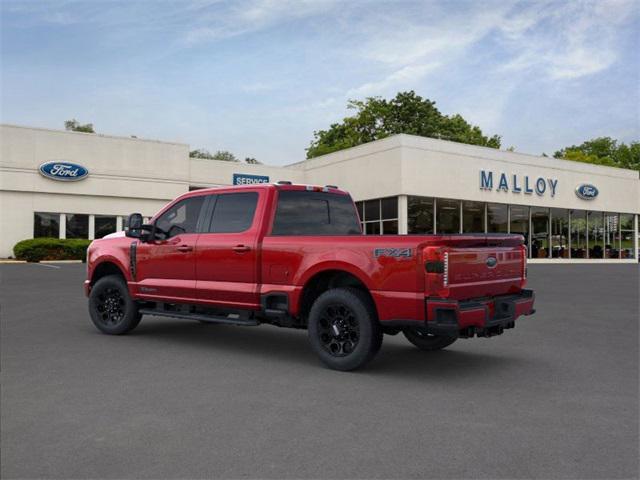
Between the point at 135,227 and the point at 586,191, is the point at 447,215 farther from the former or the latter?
the point at 135,227

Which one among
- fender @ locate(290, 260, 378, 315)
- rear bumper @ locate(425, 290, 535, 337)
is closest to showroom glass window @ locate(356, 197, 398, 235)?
fender @ locate(290, 260, 378, 315)

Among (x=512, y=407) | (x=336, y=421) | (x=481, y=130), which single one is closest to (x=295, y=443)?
(x=336, y=421)

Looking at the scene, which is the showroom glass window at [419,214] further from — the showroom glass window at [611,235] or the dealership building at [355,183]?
the showroom glass window at [611,235]

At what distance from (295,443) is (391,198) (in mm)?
30000

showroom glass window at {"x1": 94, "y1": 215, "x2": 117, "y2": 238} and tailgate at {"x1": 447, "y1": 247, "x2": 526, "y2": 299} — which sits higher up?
showroom glass window at {"x1": 94, "y1": 215, "x2": 117, "y2": 238}

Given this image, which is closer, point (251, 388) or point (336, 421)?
point (336, 421)

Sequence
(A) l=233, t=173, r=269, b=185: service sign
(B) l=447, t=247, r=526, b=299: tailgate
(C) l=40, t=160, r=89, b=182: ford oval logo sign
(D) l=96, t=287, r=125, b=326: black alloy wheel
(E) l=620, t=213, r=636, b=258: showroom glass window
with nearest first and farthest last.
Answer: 1. (B) l=447, t=247, r=526, b=299: tailgate
2. (D) l=96, t=287, r=125, b=326: black alloy wheel
3. (C) l=40, t=160, r=89, b=182: ford oval logo sign
4. (A) l=233, t=173, r=269, b=185: service sign
5. (E) l=620, t=213, r=636, b=258: showroom glass window

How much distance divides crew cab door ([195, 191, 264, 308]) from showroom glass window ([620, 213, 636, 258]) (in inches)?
1729

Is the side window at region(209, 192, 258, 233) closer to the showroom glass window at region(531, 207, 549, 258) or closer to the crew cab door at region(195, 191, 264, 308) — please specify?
the crew cab door at region(195, 191, 264, 308)

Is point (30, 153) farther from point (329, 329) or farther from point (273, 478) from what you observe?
point (273, 478)

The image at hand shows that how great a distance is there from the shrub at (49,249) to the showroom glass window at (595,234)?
33.8 m

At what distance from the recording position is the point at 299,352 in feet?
24.2

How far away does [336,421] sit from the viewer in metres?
4.49

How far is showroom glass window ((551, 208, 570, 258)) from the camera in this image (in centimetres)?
4047
